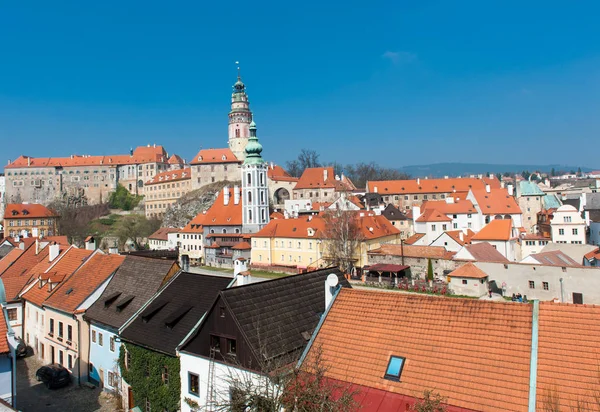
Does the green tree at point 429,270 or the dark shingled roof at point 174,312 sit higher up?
the dark shingled roof at point 174,312

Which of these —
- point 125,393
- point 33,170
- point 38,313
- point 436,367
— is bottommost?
point 125,393

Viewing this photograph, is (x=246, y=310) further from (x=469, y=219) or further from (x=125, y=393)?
(x=469, y=219)

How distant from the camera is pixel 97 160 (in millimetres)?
132000

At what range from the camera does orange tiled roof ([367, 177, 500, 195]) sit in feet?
270

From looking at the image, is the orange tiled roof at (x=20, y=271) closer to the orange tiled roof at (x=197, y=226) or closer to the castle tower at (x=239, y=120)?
the orange tiled roof at (x=197, y=226)

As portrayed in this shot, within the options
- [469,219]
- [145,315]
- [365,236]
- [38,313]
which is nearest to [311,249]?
[365,236]

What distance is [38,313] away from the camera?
2611cm

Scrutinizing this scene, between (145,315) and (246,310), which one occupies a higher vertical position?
(246,310)

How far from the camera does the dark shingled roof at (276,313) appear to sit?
1394cm

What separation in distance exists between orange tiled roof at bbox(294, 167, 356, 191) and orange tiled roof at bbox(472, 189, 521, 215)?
2702 centimetres

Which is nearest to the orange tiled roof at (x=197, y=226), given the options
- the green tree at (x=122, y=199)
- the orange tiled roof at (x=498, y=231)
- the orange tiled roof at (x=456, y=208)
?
the orange tiled roof at (x=456, y=208)

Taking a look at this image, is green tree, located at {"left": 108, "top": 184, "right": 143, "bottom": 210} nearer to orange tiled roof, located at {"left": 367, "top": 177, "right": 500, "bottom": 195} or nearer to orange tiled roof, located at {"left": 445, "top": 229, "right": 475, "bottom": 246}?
orange tiled roof, located at {"left": 367, "top": 177, "right": 500, "bottom": 195}

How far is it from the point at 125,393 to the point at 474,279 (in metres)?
25.5

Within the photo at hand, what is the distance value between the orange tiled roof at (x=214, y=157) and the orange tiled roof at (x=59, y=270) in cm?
7643
